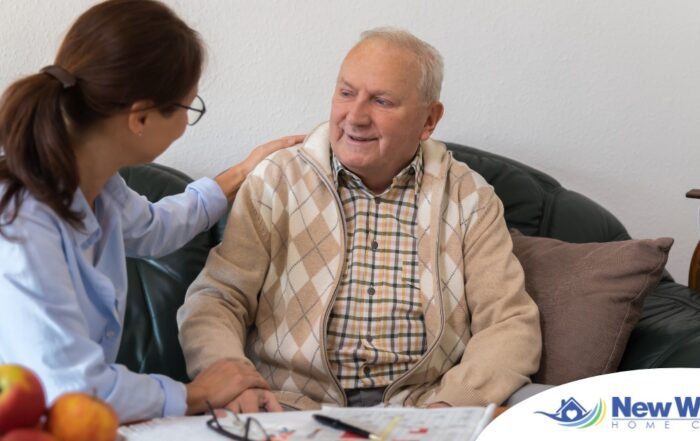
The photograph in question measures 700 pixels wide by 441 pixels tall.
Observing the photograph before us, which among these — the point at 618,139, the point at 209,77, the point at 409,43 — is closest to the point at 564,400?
the point at 409,43

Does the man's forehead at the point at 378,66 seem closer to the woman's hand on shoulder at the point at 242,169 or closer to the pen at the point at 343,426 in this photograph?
the woman's hand on shoulder at the point at 242,169

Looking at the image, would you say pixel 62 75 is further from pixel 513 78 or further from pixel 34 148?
pixel 513 78

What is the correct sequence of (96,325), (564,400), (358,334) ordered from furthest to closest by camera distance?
(358,334) → (96,325) → (564,400)

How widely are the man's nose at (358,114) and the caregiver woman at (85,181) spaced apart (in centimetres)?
56

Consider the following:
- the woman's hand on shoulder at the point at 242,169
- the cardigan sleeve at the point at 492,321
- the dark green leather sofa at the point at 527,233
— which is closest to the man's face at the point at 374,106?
the woman's hand on shoulder at the point at 242,169

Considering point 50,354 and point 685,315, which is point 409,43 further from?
point 50,354

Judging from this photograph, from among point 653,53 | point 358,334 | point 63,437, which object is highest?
point 653,53

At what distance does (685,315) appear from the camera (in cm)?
227

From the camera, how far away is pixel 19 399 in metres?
0.94

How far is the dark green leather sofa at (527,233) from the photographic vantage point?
2.20 m

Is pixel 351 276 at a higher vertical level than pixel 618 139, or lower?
lower

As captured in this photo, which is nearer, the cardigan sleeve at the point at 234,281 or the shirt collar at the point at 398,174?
the cardigan sleeve at the point at 234,281

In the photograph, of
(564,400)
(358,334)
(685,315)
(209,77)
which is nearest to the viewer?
(564,400)

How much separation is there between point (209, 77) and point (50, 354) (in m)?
1.25
